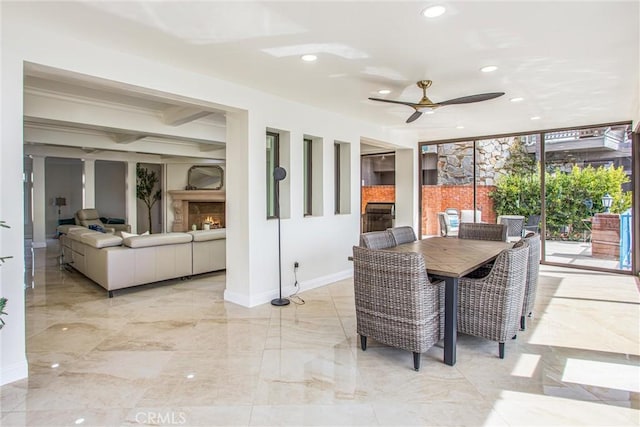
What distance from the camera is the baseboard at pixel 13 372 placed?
2.45 metres

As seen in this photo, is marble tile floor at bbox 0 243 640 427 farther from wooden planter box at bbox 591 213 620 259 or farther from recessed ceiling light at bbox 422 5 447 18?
recessed ceiling light at bbox 422 5 447 18

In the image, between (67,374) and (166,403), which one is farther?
(67,374)

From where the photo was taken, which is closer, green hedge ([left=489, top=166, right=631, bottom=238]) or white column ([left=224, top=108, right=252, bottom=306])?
white column ([left=224, top=108, right=252, bottom=306])

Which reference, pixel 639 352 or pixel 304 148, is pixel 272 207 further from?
pixel 639 352

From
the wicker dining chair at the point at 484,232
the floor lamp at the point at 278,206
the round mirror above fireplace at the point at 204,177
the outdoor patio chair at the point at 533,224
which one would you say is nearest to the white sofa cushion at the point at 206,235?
the floor lamp at the point at 278,206

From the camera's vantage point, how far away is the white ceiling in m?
2.38

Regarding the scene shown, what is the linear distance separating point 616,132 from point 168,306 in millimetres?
7161

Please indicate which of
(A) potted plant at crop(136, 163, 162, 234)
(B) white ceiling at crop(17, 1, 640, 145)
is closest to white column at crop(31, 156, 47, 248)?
(A) potted plant at crop(136, 163, 162, 234)

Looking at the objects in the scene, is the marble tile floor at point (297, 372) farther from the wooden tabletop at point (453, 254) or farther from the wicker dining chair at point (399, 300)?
the wooden tabletop at point (453, 254)

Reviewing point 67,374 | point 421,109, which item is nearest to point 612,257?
point 421,109

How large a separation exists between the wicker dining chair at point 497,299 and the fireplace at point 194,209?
24.9 ft

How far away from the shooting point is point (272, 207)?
472 cm

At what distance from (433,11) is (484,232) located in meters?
3.20

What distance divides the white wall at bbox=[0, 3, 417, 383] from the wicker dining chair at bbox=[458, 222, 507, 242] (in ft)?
5.40
